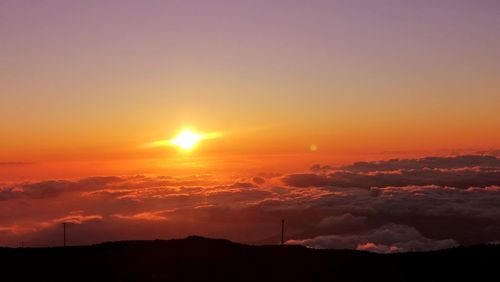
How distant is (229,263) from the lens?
48344 mm

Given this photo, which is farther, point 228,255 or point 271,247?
point 271,247

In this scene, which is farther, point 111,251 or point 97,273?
point 111,251

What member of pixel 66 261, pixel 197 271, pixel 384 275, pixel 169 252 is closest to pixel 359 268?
pixel 384 275

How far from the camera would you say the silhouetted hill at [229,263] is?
146ft

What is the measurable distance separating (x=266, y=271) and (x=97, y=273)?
1426 centimetres

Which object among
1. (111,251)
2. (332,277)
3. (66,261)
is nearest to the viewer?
(332,277)

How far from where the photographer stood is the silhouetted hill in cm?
4450

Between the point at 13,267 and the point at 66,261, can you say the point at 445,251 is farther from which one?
the point at 13,267

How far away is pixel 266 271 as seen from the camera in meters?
46.3

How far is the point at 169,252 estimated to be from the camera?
167ft

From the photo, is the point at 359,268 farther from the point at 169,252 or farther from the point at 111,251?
the point at 111,251

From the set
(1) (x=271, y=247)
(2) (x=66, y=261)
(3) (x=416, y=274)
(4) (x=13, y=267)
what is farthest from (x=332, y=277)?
(4) (x=13, y=267)

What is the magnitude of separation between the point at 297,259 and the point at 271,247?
4.78m

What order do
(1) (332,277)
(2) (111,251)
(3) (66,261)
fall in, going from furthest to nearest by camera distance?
(2) (111,251)
(3) (66,261)
(1) (332,277)
